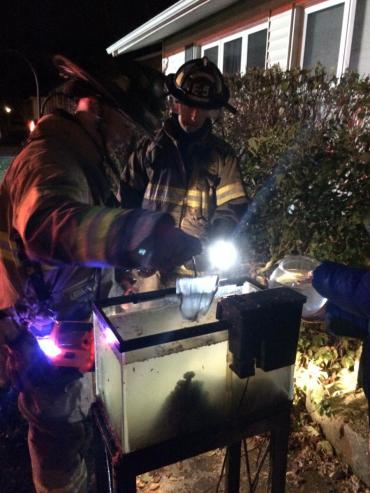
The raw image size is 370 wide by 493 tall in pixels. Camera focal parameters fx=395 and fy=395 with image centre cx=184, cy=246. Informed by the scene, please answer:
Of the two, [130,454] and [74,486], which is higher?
[130,454]

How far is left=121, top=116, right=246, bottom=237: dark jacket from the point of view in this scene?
319cm

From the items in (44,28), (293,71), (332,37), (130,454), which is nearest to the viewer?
(130,454)

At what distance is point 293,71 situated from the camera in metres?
4.61

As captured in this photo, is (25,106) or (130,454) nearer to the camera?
(130,454)

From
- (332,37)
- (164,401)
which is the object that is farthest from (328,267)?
(332,37)

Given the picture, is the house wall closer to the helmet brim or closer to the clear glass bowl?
the helmet brim

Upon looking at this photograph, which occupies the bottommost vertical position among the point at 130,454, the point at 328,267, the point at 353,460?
the point at 353,460

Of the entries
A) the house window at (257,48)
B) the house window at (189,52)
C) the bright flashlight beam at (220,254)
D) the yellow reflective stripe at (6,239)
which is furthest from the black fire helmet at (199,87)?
the house window at (189,52)

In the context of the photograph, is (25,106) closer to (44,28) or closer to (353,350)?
(44,28)

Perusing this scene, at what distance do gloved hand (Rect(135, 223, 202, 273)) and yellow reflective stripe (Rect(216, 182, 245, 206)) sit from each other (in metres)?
1.89

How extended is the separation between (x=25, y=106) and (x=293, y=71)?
82.0 feet

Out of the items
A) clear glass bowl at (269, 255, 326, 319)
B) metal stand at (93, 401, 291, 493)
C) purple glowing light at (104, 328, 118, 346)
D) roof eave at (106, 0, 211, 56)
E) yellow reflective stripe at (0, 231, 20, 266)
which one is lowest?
metal stand at (93, 401, 291, 493)

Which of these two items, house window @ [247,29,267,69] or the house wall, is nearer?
the house wall

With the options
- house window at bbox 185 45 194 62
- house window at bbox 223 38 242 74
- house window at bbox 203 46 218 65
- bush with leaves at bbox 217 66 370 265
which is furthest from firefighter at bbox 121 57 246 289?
house window at bbox 185 45 194 62
